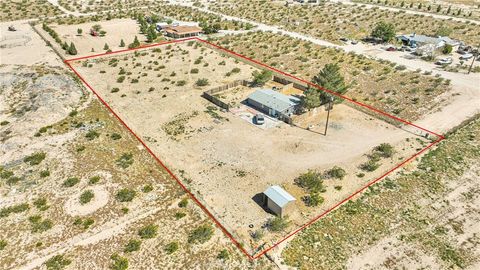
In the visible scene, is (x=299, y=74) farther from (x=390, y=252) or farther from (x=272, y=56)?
(x=390, y=252)

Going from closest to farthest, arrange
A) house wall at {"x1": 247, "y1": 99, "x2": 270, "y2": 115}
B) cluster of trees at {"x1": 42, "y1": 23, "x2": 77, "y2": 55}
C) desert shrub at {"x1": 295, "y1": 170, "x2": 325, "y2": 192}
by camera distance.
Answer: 1. desert shrub at {"x1": 295, "y1": 170, "x2": 325, "y2": 192}
2. house wall at {"x1": 247, "y1": 99, "x2": 270, "y2": 115}
3. cluster of trees at {"x1": 42, "y1": 23, "x2": 77, "y2": 55}

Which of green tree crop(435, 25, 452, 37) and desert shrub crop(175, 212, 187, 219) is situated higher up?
green tree crop(435, 25, 452, 37)

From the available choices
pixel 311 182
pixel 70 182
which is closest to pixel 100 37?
pixel 70 182

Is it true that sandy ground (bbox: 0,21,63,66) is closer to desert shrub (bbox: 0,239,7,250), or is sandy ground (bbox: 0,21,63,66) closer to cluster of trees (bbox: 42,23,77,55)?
cluster of trees (bbox: 42,23,77,55)

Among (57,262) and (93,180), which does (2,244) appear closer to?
(57,262)

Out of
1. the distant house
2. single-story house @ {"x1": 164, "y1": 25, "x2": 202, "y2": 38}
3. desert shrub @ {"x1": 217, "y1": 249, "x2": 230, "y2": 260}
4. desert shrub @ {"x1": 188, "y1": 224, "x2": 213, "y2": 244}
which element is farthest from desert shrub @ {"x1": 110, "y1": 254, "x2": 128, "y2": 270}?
the distant house

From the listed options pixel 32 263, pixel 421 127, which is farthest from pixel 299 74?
pixel 32 263

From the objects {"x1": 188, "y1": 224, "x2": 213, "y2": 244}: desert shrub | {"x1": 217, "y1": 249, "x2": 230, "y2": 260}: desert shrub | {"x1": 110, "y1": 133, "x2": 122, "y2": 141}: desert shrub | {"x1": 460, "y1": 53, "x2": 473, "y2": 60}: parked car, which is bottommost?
{"x1": 217, "y1": 249, "x2": 230, "y2": 260}: desert shrub
